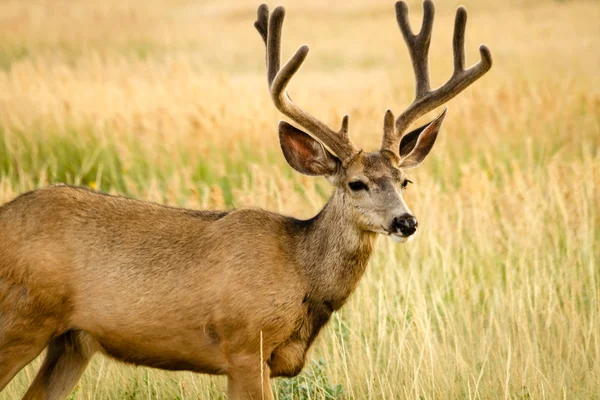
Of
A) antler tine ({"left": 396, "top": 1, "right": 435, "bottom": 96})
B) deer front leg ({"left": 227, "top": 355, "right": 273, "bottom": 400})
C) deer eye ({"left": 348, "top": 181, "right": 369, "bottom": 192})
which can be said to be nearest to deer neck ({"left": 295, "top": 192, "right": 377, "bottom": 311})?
deer eye ({"left": 348, "top": 181, "right": 369, "bottom": 192})

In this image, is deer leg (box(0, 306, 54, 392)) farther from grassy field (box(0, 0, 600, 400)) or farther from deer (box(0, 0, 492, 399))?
grassy field (box(0, 0, 600, 400))

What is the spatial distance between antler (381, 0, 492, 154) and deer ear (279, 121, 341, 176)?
1.11ft

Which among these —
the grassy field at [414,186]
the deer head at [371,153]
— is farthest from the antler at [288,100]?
the grassy field at [414,186]

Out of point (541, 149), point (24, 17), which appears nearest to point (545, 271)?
point (541, 149)

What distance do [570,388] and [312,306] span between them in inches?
67.8

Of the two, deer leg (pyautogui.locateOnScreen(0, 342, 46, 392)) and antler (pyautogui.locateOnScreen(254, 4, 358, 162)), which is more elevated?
antler (pyautogui.locateOnScreen(254, 4, 358, 162))

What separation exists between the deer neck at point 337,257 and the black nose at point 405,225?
34cm

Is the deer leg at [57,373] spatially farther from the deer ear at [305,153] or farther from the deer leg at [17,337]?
the deer ear at [305,153]

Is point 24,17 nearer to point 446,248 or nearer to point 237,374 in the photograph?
point 446,248

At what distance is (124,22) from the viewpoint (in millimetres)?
27500

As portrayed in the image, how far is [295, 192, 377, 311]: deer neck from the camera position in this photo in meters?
5.12

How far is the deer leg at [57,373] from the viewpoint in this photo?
17.2ft

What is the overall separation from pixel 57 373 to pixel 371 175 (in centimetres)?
209

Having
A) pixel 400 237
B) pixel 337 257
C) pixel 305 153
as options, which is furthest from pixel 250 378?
pixel 305 153
